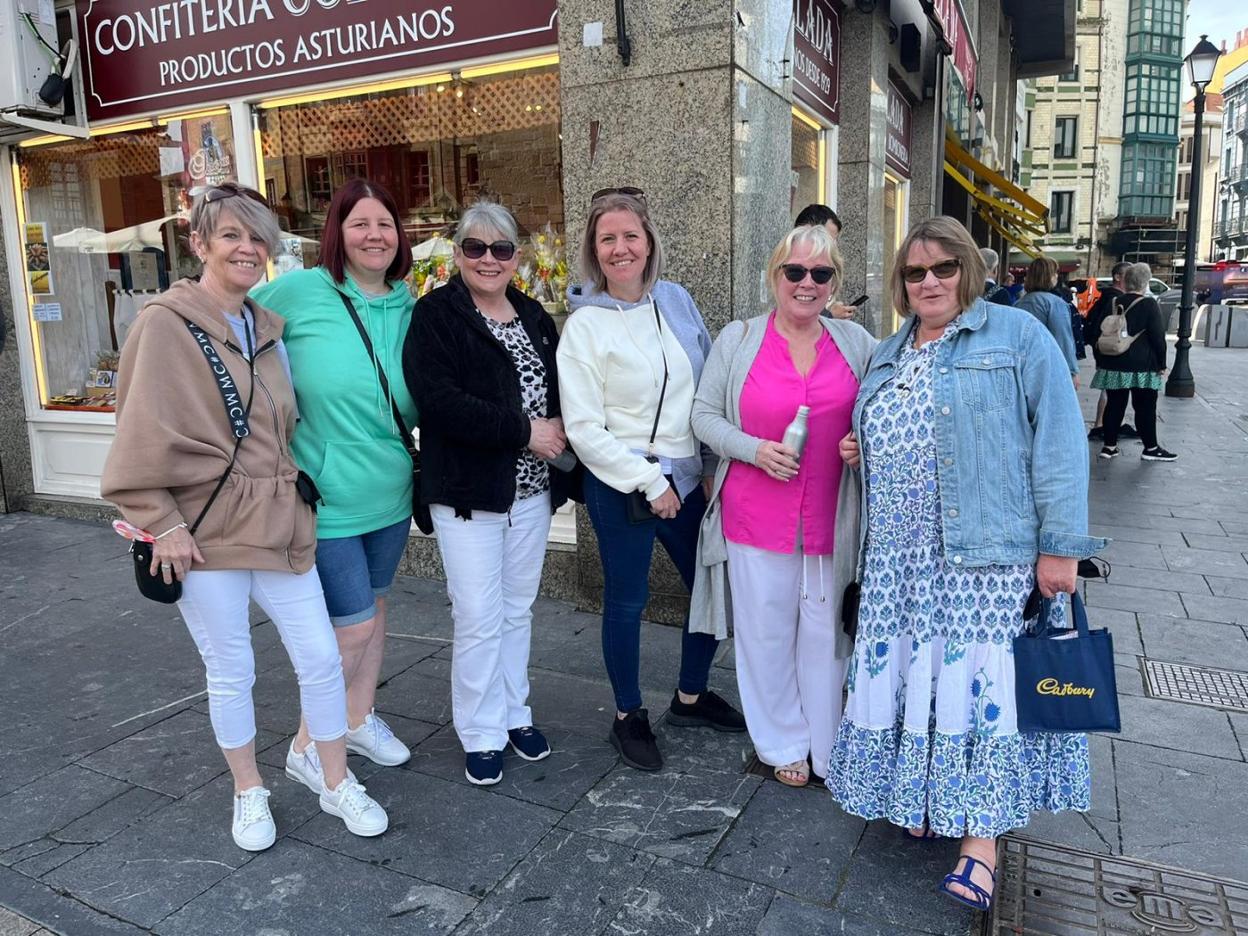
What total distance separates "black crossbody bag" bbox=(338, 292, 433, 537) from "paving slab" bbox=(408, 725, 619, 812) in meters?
0.91

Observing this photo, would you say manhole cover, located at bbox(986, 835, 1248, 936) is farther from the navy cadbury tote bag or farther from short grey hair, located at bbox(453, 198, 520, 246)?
short grey hair, located at bbox(453, 198, 520, 246)

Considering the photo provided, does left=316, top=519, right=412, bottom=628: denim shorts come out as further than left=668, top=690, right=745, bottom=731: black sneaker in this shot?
No

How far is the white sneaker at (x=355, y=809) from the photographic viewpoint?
2928 mm

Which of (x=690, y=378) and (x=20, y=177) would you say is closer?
(x=690, y=378)

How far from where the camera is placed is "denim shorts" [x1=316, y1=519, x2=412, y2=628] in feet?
9.75

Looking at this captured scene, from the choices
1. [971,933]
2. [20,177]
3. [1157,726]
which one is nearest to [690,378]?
[971,933]

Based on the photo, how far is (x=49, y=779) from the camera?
132 inches

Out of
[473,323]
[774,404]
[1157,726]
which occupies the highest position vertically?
[473,323]

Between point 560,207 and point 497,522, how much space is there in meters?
2.93

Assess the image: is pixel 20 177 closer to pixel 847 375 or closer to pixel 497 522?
pixel 497 522

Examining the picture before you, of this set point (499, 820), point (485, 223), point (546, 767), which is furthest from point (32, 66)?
point (499, 820)

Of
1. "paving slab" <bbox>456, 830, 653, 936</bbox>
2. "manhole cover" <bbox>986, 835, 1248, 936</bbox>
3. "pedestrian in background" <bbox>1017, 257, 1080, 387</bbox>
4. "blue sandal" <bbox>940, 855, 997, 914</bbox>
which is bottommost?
"manhole cover" <bbox>986, 835, 1248, 936</bbox>

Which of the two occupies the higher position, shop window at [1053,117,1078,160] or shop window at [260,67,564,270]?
shop window at [1053,117,1078,160]

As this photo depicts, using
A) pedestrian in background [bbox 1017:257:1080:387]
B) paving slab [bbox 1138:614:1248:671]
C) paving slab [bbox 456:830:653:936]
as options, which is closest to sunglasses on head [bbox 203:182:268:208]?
paving slab [bbox 456:830:653:936]
